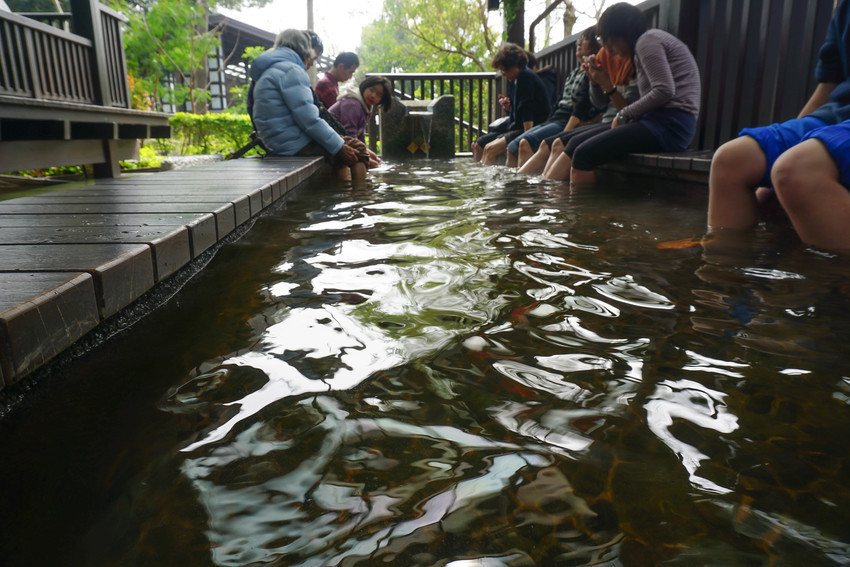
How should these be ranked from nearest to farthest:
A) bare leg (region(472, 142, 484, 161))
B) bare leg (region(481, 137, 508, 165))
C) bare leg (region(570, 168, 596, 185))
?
1. bare leg (region(570, 168, 596, 185))
2. bare leg (region(481, 137, 508, 165))
3. bare leg (region(472, 142, 484, 161))

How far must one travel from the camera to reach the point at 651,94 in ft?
13.6

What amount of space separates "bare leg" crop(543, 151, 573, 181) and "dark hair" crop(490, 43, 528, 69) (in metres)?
2.37

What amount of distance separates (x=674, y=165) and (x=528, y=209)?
39.4 inches

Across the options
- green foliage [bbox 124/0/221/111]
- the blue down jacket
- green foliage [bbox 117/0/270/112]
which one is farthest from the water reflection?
green foliage [bbox 124/0/221/111]

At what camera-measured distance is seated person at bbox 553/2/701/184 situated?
4164 mm

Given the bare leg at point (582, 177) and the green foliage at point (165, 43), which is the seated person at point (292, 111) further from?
the green foliage at point (165, 43)

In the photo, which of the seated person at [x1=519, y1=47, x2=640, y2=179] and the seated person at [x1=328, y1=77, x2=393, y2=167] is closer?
the seated person at [x1=519, y1=47, x2=640, y2=179]

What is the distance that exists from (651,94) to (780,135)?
1915mm

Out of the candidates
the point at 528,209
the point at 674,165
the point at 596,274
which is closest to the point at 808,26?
the point at 674,165

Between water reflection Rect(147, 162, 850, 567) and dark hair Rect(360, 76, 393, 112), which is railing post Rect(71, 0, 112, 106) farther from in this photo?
water reflection Rect(147, 162, 850, 567)

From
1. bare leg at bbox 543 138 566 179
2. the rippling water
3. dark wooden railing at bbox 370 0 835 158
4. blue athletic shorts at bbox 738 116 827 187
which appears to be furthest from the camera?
bare leg at bbox 543 138 566 179

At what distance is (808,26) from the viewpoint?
11.8ft

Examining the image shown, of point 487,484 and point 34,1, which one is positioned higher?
point 34,1

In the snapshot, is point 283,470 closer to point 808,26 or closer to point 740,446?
point 740,446
